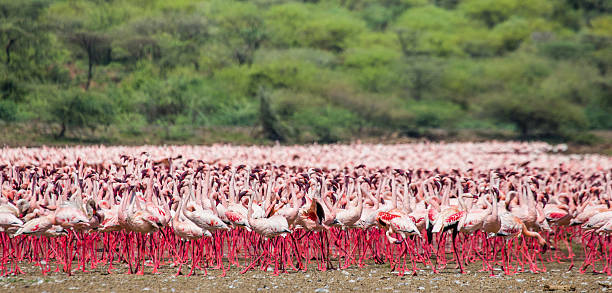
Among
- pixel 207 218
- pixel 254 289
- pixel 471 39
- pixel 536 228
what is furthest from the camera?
pixel 471 39

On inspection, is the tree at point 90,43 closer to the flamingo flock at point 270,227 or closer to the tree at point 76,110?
the tree at point 76,110

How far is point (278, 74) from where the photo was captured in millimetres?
59719

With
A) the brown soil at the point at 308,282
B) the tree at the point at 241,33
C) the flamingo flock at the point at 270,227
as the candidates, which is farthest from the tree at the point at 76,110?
the brown soil at the point at 308,282

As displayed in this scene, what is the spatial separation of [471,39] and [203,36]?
99.1ft

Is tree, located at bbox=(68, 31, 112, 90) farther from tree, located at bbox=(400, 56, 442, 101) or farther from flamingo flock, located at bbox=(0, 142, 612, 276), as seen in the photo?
flamingo flock, located at bbox=(0, 142, 612, 276)

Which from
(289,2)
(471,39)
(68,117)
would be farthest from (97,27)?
(471,39)

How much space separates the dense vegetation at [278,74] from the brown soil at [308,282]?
Result: 1360 inches

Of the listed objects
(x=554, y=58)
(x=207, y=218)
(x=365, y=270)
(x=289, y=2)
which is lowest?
(x=365, y=270)

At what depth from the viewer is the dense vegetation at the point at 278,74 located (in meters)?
50.1

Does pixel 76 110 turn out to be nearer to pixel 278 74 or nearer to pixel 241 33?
pixel 278 74

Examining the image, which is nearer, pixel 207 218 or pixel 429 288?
pixel 429 288

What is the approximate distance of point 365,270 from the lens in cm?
1163

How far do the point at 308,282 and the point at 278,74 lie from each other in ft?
164

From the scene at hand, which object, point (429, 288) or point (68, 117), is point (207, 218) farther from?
point (68, 117)
